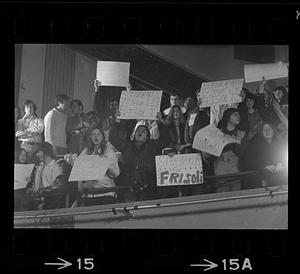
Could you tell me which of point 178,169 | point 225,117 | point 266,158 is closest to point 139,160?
point 178,169

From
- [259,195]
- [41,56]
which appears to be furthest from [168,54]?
[259,195]

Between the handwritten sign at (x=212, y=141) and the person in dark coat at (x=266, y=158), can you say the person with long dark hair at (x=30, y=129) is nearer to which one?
the handwritten sign at (x=212, y=141)

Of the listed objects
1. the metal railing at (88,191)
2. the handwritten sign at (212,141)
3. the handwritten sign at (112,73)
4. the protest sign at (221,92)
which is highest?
the handwritten sign at (112,73)

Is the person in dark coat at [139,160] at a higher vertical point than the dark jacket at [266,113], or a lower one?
lower

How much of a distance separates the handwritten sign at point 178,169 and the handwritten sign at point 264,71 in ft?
1.17

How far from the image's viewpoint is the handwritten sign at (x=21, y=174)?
86.0 inches

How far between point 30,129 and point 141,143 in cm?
42

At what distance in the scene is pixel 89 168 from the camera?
219cm

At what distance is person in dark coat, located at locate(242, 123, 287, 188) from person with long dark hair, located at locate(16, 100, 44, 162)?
2.56 ft

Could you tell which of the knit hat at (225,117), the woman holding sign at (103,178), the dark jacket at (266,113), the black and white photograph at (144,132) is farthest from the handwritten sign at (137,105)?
the dark jacket at (266,113)

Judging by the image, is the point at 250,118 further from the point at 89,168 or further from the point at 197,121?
the point at 89,168

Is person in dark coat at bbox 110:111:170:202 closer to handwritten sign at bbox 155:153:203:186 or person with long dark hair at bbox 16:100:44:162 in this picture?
handwritten sign at bbox 155:153:203:186
